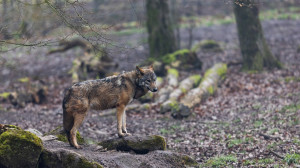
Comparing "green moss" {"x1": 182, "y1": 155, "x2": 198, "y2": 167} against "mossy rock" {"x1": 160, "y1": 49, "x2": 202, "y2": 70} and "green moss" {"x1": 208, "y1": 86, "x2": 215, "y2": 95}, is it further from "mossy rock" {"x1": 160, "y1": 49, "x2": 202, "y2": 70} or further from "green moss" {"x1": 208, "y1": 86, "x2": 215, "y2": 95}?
"mossy rock" {"x1": 160, "y1": 49, "x2": 202, "y2": 70}

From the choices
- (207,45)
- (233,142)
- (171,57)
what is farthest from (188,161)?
(207,45)

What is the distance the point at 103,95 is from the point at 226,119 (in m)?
6.64

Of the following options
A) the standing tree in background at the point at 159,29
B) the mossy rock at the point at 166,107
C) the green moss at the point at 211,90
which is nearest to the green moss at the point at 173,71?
the standing tree in background at the point at 159,29

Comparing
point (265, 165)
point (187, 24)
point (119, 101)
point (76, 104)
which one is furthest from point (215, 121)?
point (187, 24)

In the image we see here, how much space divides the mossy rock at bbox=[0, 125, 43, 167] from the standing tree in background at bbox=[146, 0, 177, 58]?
1533cm

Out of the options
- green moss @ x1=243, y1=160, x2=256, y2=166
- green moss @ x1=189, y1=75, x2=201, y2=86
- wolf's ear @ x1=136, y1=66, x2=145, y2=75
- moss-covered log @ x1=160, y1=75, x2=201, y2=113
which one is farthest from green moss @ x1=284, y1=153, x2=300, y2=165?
green moss @ x1=189, y1=75, x2=201, y2=86

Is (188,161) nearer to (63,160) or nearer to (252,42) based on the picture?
(63,160)

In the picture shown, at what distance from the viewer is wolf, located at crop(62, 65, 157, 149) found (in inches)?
320

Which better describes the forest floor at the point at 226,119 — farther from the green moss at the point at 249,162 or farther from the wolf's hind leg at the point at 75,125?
the wolf's hind leg at the point at 75,125

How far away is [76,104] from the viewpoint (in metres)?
8.09

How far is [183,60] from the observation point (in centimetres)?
2180

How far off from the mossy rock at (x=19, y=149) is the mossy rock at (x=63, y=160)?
23cm

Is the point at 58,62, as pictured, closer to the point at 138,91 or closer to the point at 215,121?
the point at 215,121

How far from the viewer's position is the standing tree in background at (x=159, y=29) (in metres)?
21.7
